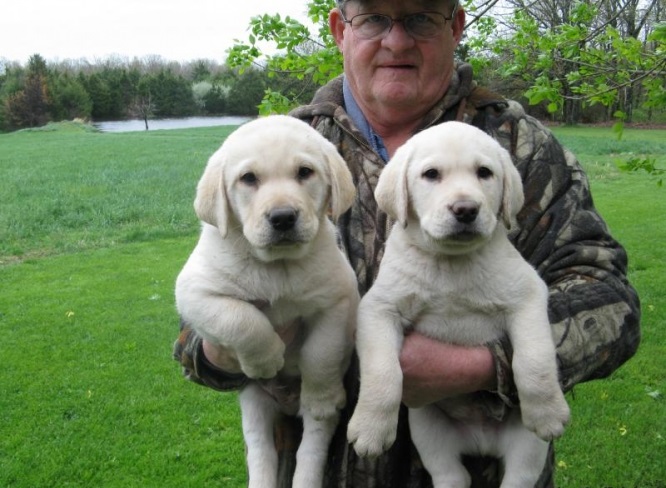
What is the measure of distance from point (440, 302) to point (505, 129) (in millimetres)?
862

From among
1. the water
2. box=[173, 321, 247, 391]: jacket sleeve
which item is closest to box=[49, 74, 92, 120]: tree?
the water

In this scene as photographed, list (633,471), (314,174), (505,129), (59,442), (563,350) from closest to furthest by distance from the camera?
1. (563,350)
2. (314,174)
3. (505,129)
4. (633,471)
5. (59,442)

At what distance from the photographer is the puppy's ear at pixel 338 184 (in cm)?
297

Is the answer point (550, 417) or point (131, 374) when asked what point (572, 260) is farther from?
point (131, 374)

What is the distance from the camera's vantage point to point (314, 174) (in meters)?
2.96

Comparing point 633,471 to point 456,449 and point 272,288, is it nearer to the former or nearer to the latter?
point 456,449

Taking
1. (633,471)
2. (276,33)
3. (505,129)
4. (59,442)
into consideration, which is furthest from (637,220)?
(505,129)

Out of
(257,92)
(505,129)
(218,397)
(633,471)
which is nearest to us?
(505,129)

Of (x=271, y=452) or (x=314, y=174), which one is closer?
(x=314, y=174)

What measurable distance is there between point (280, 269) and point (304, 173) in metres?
0.40

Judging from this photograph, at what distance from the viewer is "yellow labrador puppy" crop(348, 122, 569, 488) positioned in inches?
104

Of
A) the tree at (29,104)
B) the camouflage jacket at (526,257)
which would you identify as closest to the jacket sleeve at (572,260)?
the camouflage jacket at (526,257)

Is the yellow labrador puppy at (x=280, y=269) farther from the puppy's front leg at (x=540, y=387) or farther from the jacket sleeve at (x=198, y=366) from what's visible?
the puppy's front leg at (x=540, y=387)

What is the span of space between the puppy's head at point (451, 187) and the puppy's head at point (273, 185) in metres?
0.24
